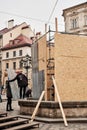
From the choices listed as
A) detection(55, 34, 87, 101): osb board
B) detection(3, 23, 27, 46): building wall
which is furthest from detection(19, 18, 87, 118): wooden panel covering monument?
detection(3, 23, 27, 46): building wall

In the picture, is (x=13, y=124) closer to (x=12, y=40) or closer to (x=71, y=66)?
(x=71, y=66)

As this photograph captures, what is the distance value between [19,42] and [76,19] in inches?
462

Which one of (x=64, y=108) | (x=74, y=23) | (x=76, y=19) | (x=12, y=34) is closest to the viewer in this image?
(x=64, y=108)

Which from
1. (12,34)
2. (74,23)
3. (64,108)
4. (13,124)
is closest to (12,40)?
(12,34)

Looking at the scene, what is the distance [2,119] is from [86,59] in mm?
4840

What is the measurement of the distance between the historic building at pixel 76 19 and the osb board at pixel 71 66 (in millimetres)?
38314

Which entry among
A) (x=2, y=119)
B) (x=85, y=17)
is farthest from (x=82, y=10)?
(x=2, y=119)

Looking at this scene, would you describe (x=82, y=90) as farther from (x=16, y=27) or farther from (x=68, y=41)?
(x=16, y=27)

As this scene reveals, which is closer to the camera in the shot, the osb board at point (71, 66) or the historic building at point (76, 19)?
the osb board at point (71, 66)

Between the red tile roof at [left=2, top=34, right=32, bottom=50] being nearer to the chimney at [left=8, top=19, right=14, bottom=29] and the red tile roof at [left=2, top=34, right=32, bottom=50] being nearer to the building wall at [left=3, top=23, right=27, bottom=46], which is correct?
the building wall at [left=3, top=23, right=27, bottom=46]

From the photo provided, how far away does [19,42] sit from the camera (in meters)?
59.0

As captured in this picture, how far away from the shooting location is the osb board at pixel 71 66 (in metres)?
13.1

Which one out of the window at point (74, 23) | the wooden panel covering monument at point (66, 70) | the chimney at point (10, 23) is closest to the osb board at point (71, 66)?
the wooden panel covering monument at point (66, 70)

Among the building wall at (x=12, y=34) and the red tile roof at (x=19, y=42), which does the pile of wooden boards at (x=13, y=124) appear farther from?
the building wall at (x=12, y=34)
